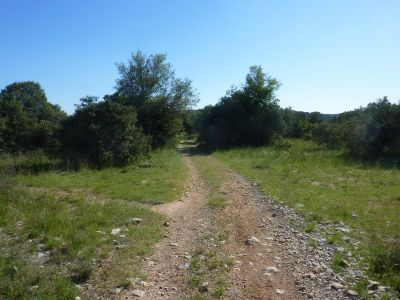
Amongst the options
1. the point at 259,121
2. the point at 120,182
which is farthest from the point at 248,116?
the point at 120,182

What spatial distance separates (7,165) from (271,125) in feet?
93.8

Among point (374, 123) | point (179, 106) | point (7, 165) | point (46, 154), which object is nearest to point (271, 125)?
point (179, 106)

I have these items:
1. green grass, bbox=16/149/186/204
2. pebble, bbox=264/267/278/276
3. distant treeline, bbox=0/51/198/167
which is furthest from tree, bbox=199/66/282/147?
pebble, bbox=264/267/278/276

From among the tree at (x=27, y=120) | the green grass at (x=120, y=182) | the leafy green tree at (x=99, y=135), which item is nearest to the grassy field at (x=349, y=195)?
the green grass at (x=120, y=182)

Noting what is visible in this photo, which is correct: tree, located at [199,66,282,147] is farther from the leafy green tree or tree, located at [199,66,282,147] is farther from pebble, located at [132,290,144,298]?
pebble, located at [132,290,144,298]

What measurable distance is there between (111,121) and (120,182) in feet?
22.8

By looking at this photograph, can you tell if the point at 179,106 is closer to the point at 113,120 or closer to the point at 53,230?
the point at 113,120

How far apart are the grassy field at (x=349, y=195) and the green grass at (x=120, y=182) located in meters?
3.98

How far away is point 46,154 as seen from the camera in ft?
73.1

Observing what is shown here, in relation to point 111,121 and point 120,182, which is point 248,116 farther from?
point 120,182

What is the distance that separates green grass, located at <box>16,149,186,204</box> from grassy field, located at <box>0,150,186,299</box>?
0.04 metres

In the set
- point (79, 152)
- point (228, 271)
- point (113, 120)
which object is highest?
point (113, 120)

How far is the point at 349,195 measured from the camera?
1298cm

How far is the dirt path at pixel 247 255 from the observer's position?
19.0 ft
